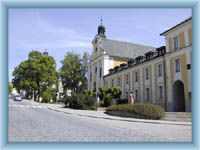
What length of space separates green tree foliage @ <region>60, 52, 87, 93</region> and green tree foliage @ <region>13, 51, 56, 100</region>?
14.9 feet

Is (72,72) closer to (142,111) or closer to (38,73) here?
(38,73)

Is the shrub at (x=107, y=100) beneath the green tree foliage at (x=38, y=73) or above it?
beneath

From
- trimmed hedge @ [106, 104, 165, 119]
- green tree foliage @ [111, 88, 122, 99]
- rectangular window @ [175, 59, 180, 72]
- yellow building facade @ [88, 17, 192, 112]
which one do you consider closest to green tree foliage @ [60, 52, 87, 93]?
yellow building facade @ [88, 17, 192, 112]

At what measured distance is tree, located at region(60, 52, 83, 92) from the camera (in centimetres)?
6956

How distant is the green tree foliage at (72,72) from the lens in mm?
69594

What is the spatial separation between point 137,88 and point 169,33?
12459 millimetres

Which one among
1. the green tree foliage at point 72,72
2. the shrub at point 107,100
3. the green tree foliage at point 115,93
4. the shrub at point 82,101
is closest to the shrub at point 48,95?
the green tree foliage at point 72,72

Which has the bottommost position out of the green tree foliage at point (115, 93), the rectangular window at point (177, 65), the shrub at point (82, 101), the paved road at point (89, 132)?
the paved road at point (89, 132)

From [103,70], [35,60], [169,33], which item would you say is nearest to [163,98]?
[169,33]

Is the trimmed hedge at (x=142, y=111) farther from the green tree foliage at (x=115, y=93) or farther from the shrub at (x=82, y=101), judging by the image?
the green tree foliage at (x=115, y=93)

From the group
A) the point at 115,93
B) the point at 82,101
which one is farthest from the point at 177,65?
the point at 82,101

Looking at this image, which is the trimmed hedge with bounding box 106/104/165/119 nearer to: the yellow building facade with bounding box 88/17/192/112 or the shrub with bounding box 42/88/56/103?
the yellow building facade with bounding box 88/17/192/112

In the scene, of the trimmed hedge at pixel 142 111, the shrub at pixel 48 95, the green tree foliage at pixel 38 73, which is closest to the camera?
the trimmed hedge at pixel 142 111

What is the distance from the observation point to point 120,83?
47125 mm
